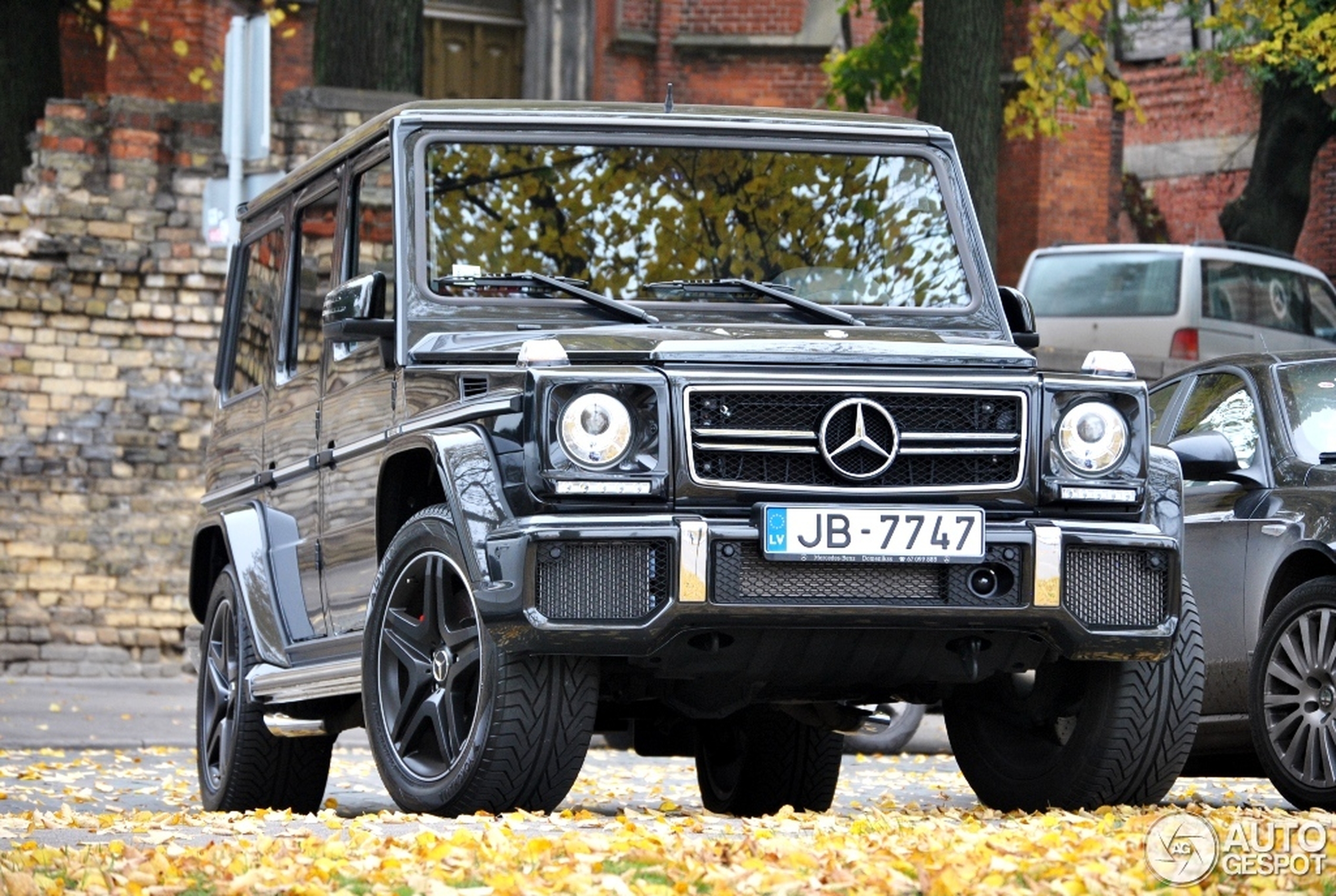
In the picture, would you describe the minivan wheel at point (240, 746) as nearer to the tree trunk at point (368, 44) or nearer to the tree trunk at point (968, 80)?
the tree trunk at point (968, 80)

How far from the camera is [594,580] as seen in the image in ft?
19.7

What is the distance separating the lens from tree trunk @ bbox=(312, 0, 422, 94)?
688 inches

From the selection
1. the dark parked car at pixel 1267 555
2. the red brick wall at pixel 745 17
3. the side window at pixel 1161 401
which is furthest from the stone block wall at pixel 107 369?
the red brick wall at pixel 745 17

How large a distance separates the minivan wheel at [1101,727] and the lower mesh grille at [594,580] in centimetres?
142

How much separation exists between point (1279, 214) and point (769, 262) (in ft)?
64.4

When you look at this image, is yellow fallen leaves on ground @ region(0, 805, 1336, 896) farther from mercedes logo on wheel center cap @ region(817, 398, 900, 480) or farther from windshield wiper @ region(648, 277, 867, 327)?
windshield wiper @ region(648, 277, 867, 327)

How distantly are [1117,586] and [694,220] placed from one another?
1949mm

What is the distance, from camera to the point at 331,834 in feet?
20.2

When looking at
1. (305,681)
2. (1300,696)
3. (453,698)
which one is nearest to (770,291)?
(453,698)

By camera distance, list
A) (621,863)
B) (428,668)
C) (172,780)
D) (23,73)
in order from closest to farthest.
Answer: (621,863) → (428,668) → (172,780) → (23,73)

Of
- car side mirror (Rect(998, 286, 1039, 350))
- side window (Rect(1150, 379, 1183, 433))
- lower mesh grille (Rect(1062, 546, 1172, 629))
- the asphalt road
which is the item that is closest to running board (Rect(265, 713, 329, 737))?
the asphalt road

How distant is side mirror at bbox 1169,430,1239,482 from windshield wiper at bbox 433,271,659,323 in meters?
2.33

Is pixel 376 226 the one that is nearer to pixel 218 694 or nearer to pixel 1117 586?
pixel 218 694

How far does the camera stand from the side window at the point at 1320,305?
74.6 ft
